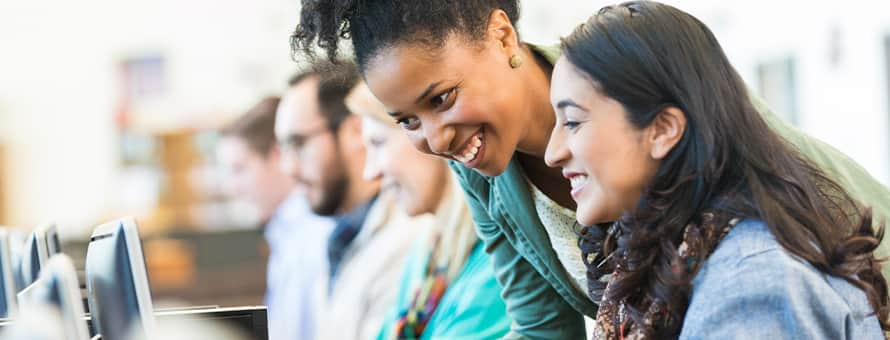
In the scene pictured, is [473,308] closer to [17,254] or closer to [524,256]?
[524,256]

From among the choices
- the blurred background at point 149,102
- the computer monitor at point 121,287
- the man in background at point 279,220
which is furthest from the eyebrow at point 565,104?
the blurred background at point 149,102

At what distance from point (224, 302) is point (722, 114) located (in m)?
6.52

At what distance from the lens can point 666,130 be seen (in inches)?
46.2

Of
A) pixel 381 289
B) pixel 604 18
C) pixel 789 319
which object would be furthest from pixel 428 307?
pixel 789 319

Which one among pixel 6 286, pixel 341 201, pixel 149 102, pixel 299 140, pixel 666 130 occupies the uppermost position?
pixel 666 130

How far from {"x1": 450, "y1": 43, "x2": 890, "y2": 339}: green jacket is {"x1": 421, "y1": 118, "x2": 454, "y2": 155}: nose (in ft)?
0.78

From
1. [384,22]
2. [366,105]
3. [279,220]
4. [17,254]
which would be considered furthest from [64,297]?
[279,220]

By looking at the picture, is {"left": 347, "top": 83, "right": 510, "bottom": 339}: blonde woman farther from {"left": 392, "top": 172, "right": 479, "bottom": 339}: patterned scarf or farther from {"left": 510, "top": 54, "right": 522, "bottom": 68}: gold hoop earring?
{"left": 510, "top": 54, "right": 522, "bottom": 68}: gold hoop earring

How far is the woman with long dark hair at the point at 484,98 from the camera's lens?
1.46 meters

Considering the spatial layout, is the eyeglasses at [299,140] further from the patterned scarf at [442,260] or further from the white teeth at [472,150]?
the white teeth at [472,150]

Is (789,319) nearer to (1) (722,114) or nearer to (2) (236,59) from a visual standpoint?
(1) (722,114)

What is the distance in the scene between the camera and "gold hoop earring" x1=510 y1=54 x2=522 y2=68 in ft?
5.15

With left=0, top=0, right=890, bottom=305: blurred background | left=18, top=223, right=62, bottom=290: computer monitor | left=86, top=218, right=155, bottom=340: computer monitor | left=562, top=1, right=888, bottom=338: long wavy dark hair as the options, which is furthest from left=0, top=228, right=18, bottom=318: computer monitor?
left=0, top=0, right=890, bottom=305: blurred background

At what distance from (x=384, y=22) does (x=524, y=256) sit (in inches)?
19.1
